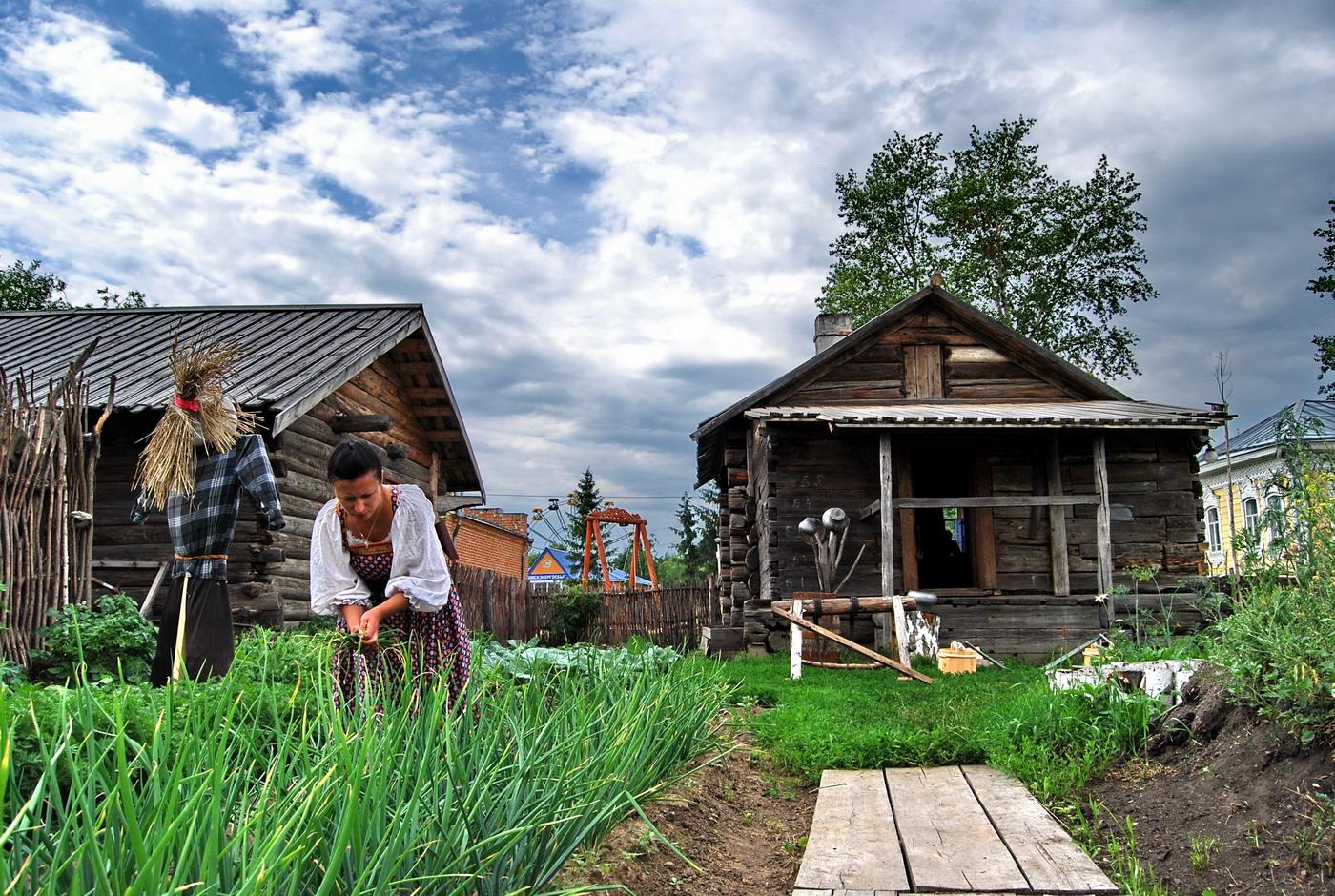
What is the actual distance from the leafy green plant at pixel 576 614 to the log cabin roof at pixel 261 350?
Result: 2.56 m

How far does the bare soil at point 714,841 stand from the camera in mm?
3205

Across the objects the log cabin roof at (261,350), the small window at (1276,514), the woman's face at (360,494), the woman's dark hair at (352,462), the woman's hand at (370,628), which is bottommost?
the woman's hand at (370,628)

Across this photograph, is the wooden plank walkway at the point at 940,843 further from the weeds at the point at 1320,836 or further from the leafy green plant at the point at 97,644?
the leafy green plant at the point at 97,644

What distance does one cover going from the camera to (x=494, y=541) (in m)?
34.5

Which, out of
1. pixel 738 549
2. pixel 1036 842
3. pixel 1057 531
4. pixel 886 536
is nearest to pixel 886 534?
pixel 886 536

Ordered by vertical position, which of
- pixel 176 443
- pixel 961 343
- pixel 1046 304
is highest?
pixel 1046 304

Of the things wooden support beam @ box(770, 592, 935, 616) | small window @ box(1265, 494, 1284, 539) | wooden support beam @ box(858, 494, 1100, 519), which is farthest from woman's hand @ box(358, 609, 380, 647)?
wooden support beam @ box(858, 494, 1100, 519)

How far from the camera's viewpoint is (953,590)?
12.6 metres

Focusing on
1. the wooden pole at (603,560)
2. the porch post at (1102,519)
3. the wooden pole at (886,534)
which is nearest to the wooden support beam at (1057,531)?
the porch post at (1102,519)

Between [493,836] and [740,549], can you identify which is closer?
[493,836]

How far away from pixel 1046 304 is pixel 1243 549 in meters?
25.8

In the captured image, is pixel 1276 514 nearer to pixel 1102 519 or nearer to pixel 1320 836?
pixel 1320 836

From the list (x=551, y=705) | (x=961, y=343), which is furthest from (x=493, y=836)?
(x=961, y=343)

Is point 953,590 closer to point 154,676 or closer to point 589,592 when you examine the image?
point 589,592
